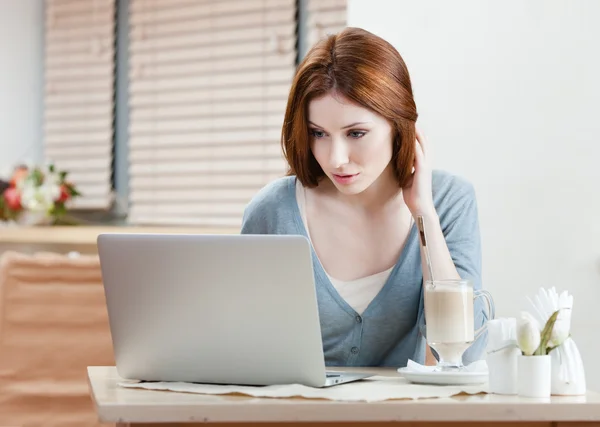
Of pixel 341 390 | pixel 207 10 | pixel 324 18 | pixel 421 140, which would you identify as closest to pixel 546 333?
pixel 341 390

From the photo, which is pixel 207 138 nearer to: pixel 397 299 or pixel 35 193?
pixel 35 193

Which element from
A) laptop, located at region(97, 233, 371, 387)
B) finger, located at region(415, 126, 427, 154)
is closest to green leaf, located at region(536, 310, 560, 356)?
laptop, located at region(97, 233, 371, 387)

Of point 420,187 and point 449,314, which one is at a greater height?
point 420,187

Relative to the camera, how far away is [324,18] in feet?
11.2

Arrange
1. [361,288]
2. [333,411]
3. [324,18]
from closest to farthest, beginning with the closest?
1. [333,411]
2. [361,288]
3. [324,18]

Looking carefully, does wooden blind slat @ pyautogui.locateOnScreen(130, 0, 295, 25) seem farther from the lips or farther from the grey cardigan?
the lips

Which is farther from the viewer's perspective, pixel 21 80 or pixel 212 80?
pixel 21 80

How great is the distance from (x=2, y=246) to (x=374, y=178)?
7.31ft

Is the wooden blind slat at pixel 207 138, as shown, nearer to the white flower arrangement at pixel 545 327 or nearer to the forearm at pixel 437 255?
the forearm at pixel 437 255

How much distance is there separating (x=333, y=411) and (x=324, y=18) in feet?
8.37

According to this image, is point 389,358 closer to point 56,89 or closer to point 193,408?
point 193,408

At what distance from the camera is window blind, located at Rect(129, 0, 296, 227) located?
11.5 feet

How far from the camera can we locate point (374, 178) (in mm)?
1717

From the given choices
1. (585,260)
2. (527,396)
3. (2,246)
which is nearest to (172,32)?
(2,246)
